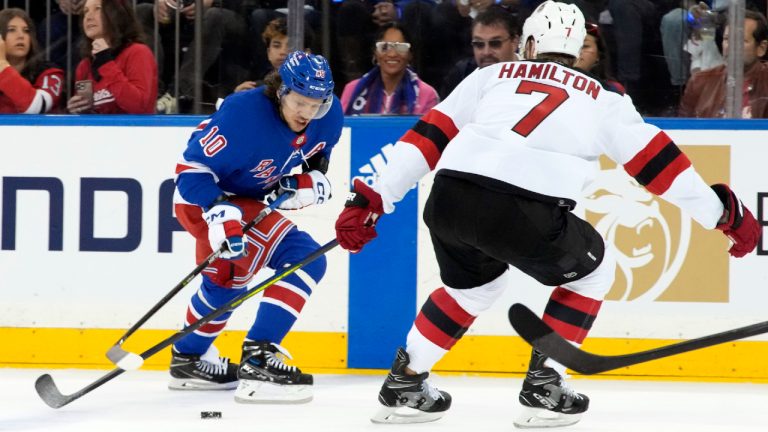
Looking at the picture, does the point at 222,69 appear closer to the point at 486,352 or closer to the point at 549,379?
the point at 486,352

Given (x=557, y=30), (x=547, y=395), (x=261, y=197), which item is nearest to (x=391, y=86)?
(x=261, y=197)

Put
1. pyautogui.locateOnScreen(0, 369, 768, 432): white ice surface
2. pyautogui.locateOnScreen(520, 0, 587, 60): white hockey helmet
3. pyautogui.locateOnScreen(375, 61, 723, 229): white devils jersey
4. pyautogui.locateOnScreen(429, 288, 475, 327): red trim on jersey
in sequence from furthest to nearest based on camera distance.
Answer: pyautogui.locateOnScreen(0, 369, 768, 432): white ice surface
pyautogui.locateOnScreen(429, 288, 475, 327): red trim on jersey
pyautogui.locateOnScreen(520, 0, 587, 60): white hockey helmet
pyautogui.locateOnScreen(375, 61, 723, 229): white devils jersey

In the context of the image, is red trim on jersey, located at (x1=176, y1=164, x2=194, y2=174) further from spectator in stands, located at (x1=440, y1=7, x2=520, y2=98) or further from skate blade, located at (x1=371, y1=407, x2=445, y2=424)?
spectator in stands, located at (x1=440, y1=7, x2=520, y2=98)

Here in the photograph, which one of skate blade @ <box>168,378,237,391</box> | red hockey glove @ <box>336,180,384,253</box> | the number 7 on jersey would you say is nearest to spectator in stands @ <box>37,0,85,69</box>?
skate blade @ <box>168,378,237,391</box>

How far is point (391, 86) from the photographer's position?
4594mm

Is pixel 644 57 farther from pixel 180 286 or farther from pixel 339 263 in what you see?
pixel 180 286

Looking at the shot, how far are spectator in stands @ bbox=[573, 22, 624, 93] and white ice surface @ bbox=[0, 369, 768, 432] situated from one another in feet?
3.53

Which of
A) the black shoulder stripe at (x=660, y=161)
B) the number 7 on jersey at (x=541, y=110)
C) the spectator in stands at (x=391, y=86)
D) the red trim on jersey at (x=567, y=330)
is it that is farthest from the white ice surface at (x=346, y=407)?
the spectator in stands at (x=391, y=86)

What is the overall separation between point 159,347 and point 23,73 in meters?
1.50

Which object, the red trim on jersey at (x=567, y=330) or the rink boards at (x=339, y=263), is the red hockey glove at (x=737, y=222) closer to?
the red trim on jersey at (x=567, y=330)

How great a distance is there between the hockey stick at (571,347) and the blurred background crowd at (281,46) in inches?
61.0

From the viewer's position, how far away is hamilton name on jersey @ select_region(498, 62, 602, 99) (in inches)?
128

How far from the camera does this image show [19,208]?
4453 mm

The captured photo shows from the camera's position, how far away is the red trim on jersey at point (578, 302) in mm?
3375
